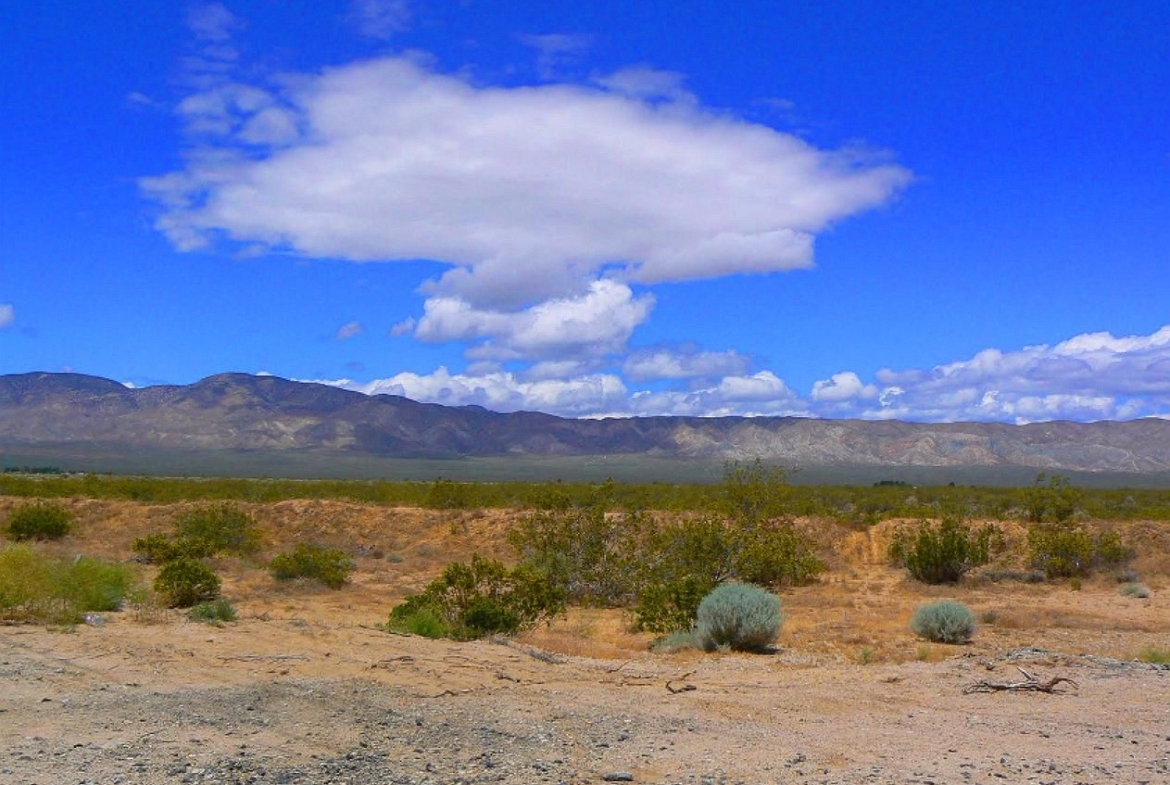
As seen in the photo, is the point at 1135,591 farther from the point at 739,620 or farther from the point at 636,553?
the point at 739,620

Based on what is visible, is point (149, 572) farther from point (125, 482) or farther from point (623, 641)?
point (125, 482)

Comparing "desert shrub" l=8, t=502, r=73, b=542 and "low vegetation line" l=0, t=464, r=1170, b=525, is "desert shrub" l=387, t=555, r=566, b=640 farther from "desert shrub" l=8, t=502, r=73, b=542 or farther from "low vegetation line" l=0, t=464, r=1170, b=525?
"desert shrub" l=8, t=502, r=73, b=542

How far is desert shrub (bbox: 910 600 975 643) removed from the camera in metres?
19.2

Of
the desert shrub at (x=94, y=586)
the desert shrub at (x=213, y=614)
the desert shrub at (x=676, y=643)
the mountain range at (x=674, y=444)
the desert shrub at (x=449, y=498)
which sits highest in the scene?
the mountain range at (x=674, y=444)

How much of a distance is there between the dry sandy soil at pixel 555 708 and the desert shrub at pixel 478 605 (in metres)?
0.70

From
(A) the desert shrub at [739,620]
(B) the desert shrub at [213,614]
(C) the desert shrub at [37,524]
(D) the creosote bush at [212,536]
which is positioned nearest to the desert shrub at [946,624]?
(A) the desert shrub at [739,620]

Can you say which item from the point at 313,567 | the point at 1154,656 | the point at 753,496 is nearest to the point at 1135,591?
the point at 753,496

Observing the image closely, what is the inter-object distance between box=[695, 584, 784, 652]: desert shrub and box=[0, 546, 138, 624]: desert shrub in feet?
32.5

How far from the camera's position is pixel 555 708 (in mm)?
11805

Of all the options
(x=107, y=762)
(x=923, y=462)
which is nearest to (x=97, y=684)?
(x=107, y=762)

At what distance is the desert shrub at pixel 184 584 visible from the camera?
21516mm

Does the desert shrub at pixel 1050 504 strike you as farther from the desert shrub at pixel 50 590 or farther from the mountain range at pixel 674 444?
the mountain range at pixel 674 444

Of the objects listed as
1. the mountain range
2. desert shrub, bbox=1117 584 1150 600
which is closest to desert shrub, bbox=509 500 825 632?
desert shrub, bbox=1117 584 1150 600

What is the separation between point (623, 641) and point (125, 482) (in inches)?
1955
